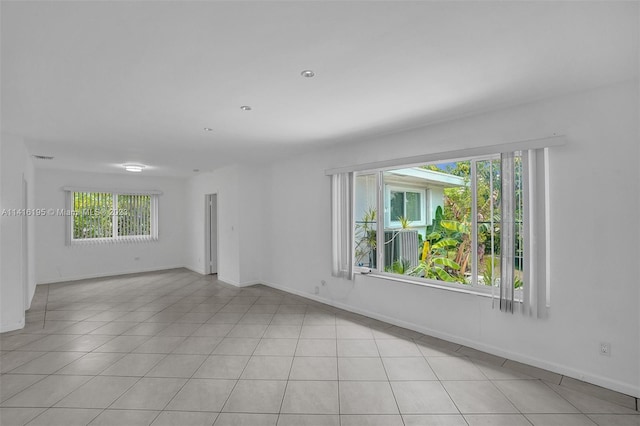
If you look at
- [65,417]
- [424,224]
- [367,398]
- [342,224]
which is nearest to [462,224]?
[424,224]

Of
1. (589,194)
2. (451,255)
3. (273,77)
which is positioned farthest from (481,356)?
(273,77)

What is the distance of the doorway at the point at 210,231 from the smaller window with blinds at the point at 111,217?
62.6 inches

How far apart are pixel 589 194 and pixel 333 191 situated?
9.69ft

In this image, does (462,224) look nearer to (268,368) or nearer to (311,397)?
(311,397)

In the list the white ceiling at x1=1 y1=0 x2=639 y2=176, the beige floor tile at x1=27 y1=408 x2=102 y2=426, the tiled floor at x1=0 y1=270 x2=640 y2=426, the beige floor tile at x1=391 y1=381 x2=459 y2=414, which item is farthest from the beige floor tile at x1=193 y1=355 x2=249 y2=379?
the white ceiling at x1=1 y1=0 x2=639 y2=176

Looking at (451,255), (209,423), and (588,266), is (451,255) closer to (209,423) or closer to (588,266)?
(588,266)

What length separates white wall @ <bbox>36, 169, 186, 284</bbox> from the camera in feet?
21.4

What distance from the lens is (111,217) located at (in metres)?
7.43

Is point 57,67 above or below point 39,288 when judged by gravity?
above

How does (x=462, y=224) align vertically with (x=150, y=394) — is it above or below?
above

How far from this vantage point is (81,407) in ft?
7.59

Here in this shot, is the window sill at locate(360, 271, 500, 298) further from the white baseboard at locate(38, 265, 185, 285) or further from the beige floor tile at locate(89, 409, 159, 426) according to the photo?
the white baseboard at locate(38, 265, 185, 285)

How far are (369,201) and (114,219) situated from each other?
6.45 metres

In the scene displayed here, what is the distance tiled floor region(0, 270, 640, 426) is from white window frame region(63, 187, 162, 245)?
297cm
